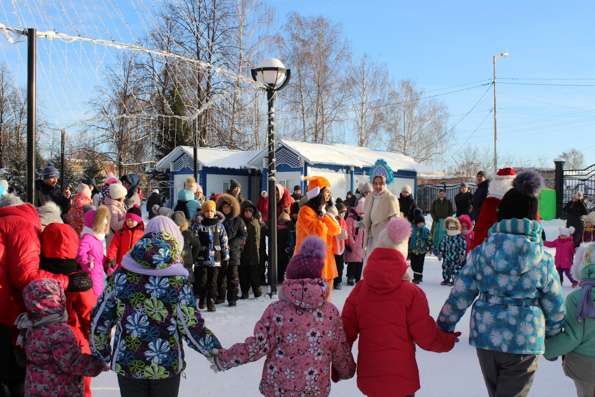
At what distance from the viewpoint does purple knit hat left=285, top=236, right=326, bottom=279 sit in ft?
10.3

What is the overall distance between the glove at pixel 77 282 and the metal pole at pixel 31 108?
12.0ft

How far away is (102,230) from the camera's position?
223 inches

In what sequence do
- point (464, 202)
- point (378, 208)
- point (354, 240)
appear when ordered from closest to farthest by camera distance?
point (378, 208), point (354, 240), point (464, 202)

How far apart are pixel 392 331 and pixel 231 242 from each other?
5157 mm

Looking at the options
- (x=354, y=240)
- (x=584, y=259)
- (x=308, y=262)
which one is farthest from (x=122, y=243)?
(x=354, y=240)

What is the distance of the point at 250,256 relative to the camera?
864cm

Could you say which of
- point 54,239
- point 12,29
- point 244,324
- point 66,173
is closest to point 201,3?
point 66,173

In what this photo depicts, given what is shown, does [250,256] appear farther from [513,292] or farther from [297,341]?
[513,292]

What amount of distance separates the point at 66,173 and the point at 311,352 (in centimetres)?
3597

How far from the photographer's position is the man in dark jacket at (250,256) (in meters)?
8.67

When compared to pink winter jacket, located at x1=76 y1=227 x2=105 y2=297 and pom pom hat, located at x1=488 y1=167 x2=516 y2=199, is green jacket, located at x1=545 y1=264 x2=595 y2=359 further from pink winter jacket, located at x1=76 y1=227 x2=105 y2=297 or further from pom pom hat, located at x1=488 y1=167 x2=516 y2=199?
pink winter jacket, located at x1=76 y1=227 x2=105 y2=297

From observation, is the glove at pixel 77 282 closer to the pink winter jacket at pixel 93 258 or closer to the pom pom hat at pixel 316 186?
the pink winter jacket at pixel 93 258

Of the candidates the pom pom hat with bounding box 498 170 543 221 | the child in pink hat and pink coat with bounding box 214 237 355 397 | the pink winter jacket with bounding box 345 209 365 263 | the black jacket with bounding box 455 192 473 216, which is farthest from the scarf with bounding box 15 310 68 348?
the black jacket with bounding box 455 192 473 216

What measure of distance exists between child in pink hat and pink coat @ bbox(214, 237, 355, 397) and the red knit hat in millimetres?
1509
